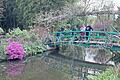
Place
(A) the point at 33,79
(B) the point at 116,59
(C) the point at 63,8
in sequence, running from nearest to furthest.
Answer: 1. (A) the point at 33,79
2. (B) the point at 116,59
3. (C) the point at 63,8

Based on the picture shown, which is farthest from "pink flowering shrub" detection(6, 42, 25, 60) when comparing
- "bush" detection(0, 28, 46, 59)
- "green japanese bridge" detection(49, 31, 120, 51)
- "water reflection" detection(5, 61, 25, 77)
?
"green japanese bridge" detection(49, 31, 120, 51)

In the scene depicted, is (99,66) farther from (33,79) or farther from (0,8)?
(0,8)

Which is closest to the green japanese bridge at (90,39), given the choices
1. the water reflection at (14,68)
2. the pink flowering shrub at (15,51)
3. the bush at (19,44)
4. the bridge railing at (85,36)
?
the bridge railing at (85,36)

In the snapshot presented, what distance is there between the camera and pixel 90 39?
19688 mm

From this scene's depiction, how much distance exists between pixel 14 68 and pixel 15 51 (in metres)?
2.16

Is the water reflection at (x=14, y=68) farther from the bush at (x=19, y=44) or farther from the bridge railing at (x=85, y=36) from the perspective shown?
the bridge railing at (x=85, y=36)

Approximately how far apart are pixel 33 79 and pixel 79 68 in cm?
383

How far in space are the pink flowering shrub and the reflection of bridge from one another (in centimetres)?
150

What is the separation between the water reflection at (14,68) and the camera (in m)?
15.4

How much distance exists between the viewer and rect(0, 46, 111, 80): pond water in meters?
14.8

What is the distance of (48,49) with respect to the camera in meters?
21.9

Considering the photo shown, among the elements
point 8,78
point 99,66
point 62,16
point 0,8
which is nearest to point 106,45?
point 99,66

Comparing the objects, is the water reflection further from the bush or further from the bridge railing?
the bridge railing

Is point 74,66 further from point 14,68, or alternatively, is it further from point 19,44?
point 19,44
